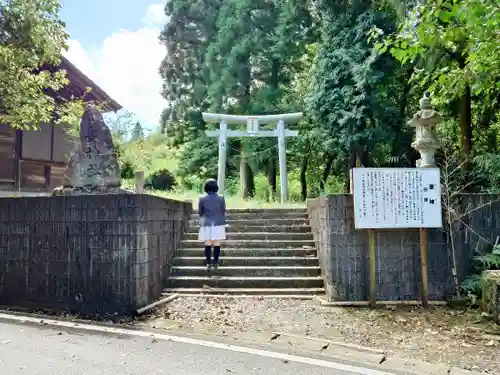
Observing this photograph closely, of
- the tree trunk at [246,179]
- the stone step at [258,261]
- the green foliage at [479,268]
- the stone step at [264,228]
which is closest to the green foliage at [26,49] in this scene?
the stone step at [264,228]

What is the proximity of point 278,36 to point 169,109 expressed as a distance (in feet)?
24.8

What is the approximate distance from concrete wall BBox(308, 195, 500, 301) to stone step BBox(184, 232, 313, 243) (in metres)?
2.22

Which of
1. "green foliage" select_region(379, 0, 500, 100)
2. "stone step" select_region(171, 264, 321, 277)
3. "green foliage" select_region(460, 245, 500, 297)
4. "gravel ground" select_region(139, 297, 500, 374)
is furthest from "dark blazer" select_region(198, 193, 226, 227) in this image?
"green foliage" select_region(460, 245, 500, 297)

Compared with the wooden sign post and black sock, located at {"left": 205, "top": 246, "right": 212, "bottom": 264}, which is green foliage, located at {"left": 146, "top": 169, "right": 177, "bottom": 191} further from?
the wooden sign post

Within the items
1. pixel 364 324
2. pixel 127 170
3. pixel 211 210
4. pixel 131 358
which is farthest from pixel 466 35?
pixel 127 170

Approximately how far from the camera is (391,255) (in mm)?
6938

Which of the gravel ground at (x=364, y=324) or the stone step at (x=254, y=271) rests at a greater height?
the stone step at (x=254, y=271)

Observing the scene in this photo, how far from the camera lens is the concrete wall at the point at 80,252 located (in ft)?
19.9

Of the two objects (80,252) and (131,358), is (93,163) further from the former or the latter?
(131,358)

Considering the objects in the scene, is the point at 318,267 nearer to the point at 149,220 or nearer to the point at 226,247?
the point at 226,247

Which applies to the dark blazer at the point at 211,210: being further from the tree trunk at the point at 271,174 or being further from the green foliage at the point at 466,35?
the tree trunk at the point at 271,174

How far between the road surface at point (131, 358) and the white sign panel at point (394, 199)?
9.92 ft

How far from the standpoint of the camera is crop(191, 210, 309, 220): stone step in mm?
10430

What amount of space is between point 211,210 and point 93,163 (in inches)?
91.0
